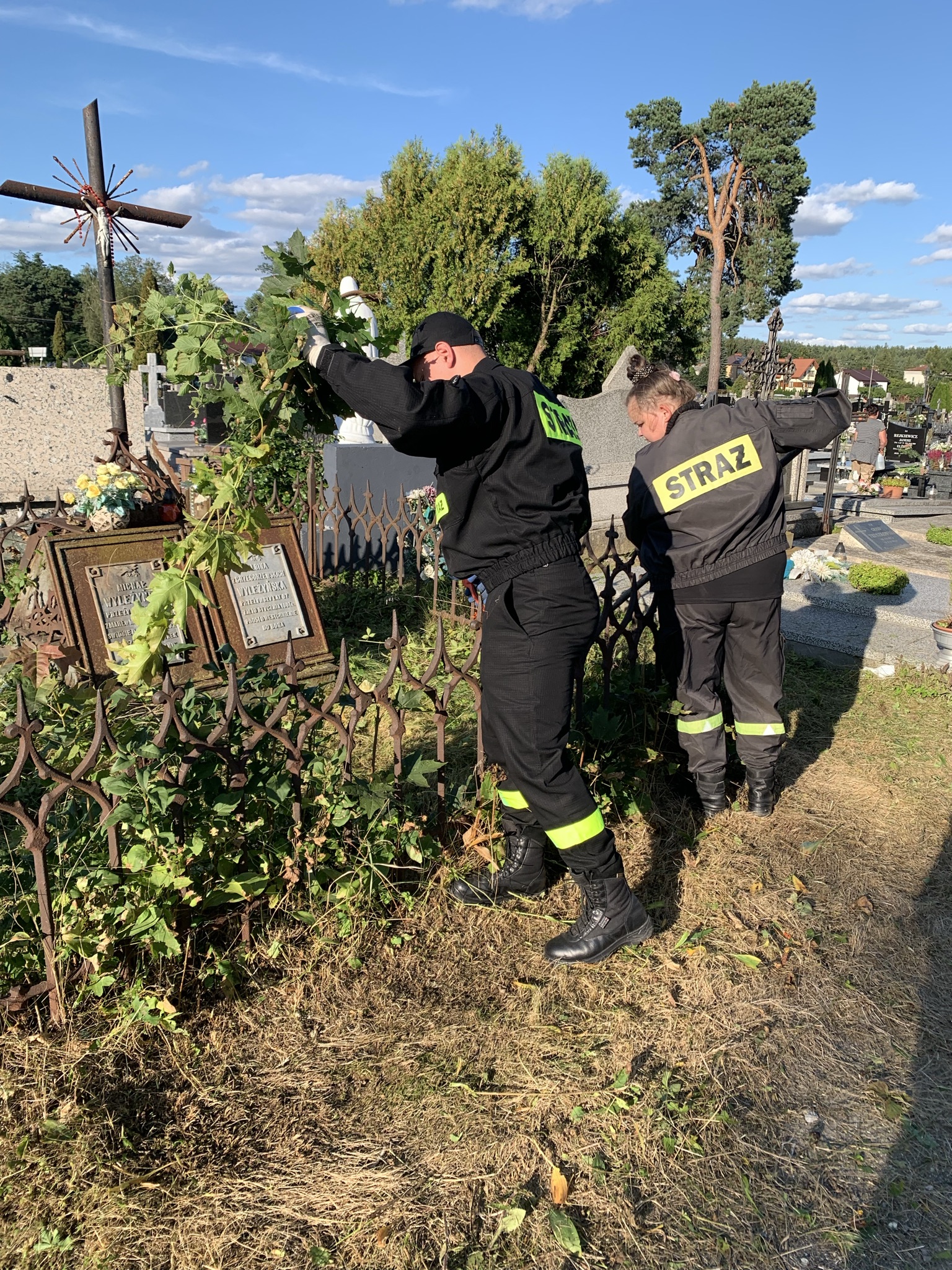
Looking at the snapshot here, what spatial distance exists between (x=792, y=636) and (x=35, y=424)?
632 inches

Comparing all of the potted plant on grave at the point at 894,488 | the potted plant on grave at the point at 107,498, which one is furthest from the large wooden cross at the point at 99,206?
the potted plant on grave at the point at 894,488

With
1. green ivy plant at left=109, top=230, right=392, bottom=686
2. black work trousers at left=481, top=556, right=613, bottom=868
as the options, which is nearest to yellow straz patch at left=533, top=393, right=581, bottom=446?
black work trousers at left=481, top=556, right=613, bottom=868

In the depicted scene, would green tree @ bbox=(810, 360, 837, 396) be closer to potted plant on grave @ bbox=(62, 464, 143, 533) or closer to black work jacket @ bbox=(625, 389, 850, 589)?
black work jacket @ bbox=(625, 389, 850, 589)

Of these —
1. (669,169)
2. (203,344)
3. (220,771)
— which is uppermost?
(669,169)

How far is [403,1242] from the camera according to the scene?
173cm

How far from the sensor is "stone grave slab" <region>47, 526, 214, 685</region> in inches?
173

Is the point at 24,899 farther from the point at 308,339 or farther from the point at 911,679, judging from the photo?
the point at 911,679

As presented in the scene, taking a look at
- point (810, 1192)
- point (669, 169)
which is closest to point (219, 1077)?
point (810, 1192)

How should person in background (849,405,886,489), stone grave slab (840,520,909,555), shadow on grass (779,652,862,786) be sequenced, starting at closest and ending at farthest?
shadow on grass (779,652,862,786) < stone grave slab (840,520,909,555) < person in background (849,405,886,489)

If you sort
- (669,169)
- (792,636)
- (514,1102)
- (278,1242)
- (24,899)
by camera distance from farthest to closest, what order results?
1. (669,169)
2. (792,636)
3. (24,899)
4. (514,1102)
5. (278,1242)

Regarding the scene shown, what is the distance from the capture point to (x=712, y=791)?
3529 millimetres

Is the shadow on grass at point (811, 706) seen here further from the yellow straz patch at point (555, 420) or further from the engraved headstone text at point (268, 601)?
the engraved headstone text at point (268, 601)

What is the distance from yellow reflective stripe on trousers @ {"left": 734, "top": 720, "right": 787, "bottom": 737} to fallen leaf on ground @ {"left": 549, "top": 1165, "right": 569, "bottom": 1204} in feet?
6.81

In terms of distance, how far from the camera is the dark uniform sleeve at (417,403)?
212cm
